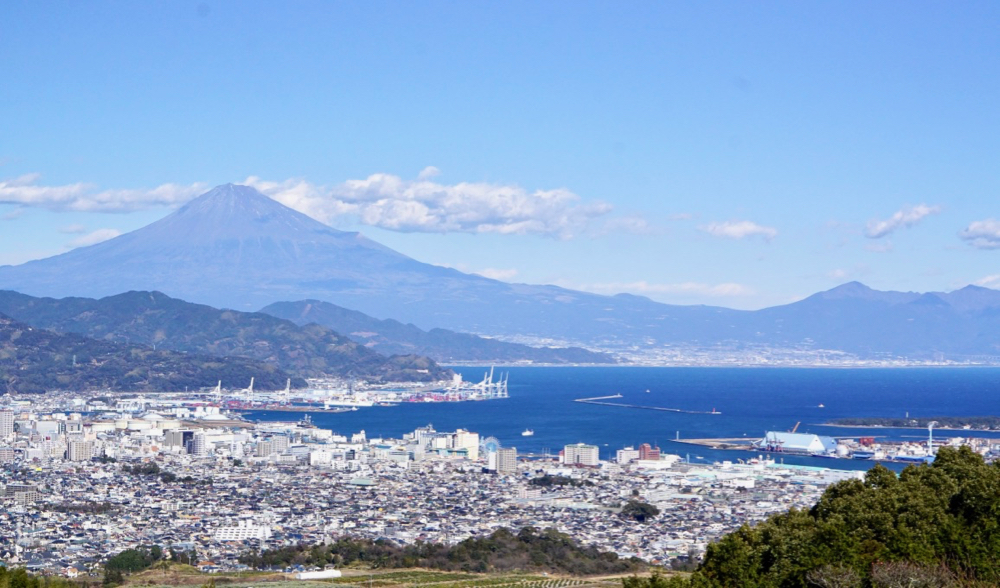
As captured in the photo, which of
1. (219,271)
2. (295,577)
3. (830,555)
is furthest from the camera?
(219,271)

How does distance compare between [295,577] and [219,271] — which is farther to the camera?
[219,271]

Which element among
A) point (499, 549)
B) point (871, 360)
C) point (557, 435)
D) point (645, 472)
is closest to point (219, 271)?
point (871, 360)

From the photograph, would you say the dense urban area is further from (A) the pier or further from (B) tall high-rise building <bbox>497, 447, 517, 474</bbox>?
(A) the pier

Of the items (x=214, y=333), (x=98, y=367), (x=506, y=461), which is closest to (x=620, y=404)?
(x=98, y=367)

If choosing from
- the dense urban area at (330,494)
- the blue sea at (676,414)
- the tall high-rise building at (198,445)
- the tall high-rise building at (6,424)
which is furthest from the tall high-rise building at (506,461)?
the tall high-rise building at (6,424)

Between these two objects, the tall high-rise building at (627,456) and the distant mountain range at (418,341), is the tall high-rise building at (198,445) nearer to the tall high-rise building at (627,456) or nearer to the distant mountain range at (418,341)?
the tall high-rise building at (627,456)

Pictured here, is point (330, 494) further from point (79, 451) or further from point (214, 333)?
point (214, 333)

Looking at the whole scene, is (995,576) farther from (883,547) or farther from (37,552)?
(37,552)
